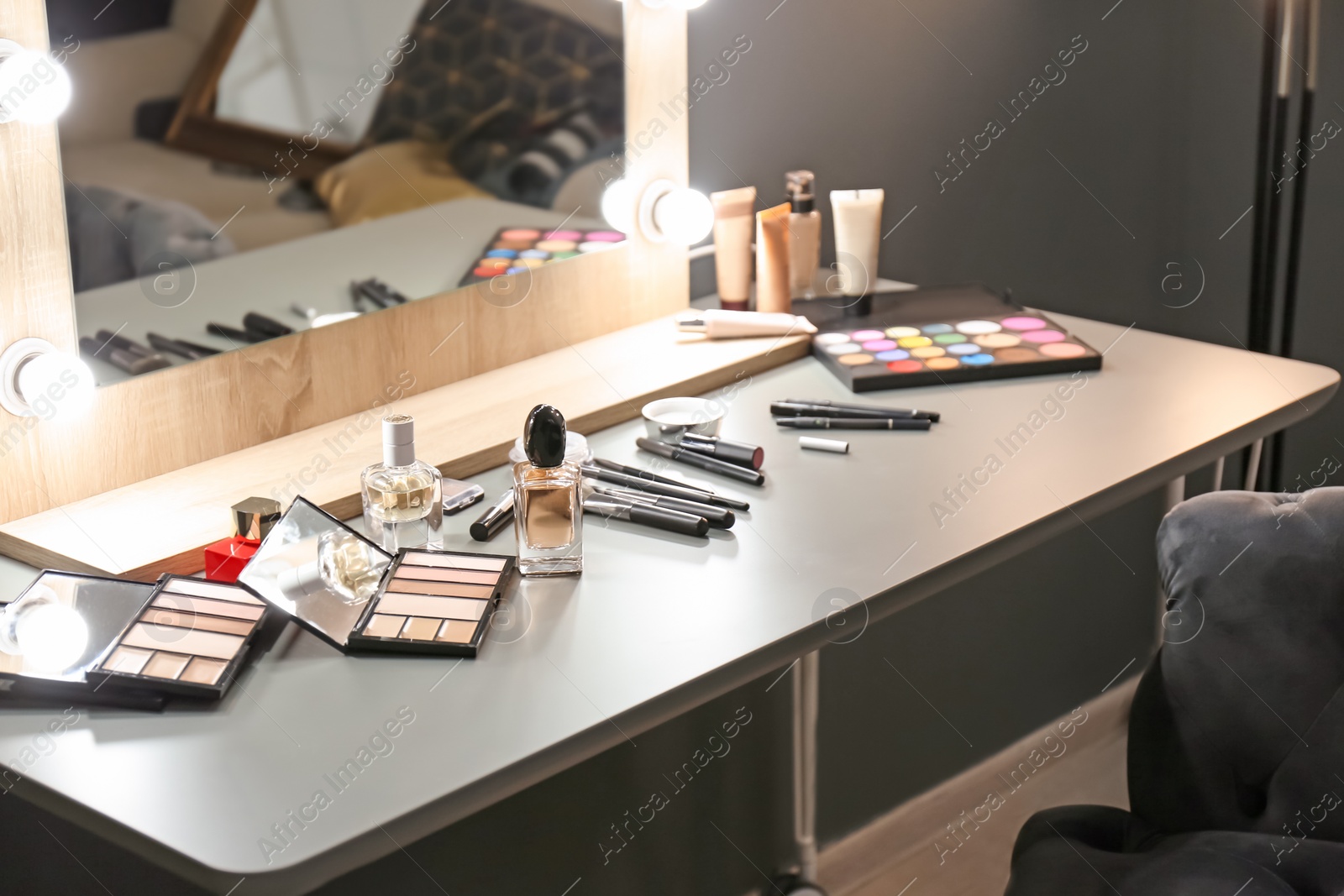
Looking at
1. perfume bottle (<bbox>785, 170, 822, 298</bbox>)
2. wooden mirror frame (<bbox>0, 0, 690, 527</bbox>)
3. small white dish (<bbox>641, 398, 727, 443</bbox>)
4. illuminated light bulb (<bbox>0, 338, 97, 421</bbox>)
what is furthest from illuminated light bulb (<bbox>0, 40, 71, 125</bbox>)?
perfume bottle (<bbox>785, 170, 822, 298</bbox>)

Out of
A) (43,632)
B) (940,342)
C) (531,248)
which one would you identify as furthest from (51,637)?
(940,342)

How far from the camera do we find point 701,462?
50.8 inches

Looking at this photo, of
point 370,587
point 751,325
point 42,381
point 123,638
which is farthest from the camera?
point 751,325

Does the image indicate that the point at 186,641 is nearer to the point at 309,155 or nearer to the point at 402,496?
the point at 402,496

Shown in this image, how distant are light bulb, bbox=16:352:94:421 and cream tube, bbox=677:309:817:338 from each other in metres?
0.74

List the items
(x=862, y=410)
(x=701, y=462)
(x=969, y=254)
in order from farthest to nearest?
(x=969, y=254) → (x=862, y=410) → (x=701, y=462)

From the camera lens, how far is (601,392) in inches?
57.7

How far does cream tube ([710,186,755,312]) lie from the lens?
1709mm

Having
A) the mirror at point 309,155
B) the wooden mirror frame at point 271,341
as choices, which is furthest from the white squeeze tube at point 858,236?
the mirror at point 309,155

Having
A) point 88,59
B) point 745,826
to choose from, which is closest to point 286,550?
point 88,59

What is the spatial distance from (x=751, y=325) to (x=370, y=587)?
72cm

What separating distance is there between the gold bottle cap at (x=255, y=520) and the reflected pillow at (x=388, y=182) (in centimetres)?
38

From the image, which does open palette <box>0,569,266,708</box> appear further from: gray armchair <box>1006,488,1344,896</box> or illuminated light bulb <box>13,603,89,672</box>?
gray armchair <box>1006,488,1344,896</box>

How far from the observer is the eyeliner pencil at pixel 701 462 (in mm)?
1255
